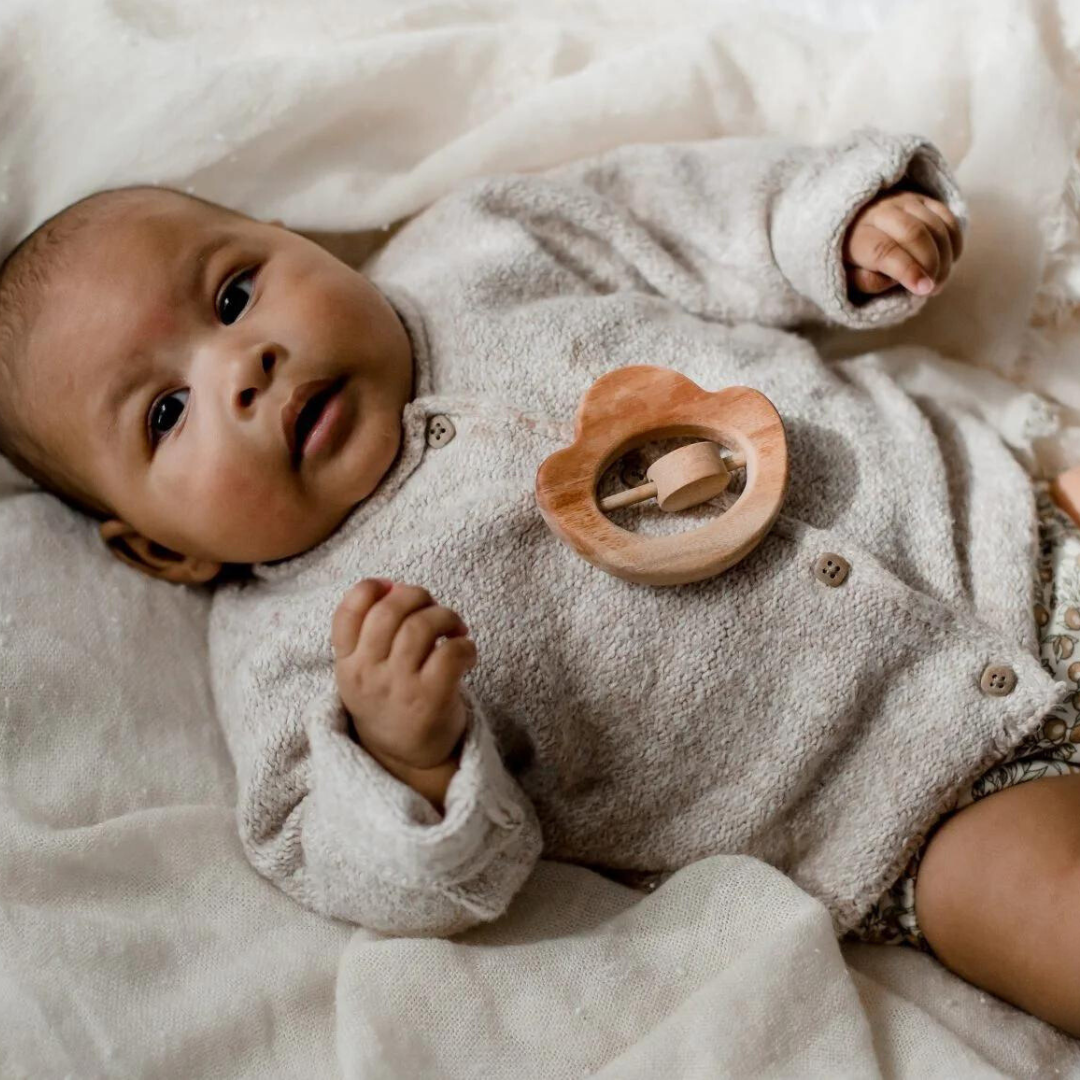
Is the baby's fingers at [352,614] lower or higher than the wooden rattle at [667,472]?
higher

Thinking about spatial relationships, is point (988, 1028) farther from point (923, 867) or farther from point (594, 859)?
point (594, 859)

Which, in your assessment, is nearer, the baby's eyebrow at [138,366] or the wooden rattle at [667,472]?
the wooden rattle at [667,472]

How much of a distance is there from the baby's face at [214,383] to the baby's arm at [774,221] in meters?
0.34

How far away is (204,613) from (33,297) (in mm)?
401

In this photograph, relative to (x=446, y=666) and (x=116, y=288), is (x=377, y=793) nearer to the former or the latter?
(x=446, y=666)

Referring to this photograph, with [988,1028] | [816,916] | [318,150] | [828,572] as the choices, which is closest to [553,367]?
[828,572]

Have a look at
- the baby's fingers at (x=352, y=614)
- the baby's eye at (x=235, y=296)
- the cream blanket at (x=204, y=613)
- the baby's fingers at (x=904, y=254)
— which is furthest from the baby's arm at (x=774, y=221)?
the baby's fingers at (x=352, y=614)

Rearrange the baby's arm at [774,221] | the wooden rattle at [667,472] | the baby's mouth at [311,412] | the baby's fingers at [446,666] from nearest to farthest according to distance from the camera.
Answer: the baby's fingers at [446,666]
the wooden rattle at [667,472]
the baby's mouth at [311,412]
the baby's arm at [774,221]

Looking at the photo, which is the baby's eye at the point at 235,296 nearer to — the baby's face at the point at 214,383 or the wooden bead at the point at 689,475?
the baby's face at the point at 214,383

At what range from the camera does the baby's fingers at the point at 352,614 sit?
3.39ft

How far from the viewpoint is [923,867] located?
1.19 metres

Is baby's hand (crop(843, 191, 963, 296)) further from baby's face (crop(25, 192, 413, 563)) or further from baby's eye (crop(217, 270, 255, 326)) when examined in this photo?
baby's eye (crop(217, 270, 255, 326))

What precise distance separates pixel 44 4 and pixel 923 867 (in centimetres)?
141

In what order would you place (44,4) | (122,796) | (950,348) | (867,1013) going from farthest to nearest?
(950,348) < (44,4) < (122,796) < (867,1013)
